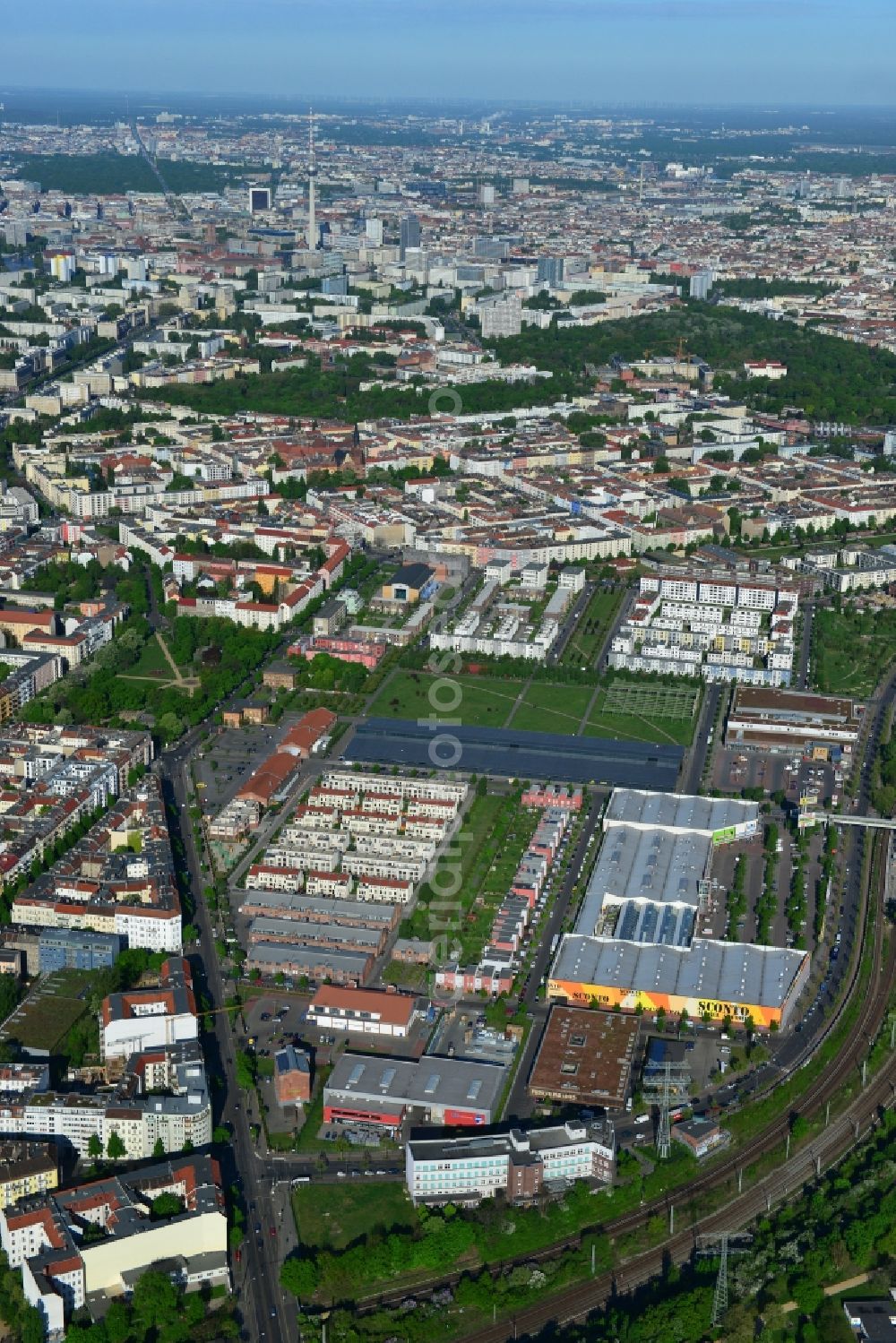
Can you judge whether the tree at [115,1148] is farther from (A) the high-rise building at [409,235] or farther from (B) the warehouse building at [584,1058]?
(A) the high-rise building at [409,235]

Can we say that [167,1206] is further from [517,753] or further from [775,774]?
[775,774]

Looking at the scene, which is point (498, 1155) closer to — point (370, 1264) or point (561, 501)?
point (370, 1264)

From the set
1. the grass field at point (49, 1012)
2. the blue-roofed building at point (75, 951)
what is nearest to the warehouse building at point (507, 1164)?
the grass field at point (49, 1012)

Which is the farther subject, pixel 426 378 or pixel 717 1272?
pixel 426 378

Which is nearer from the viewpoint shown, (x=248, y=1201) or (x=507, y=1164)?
(x=248, y=1201)

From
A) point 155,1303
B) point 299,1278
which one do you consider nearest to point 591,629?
point 299,1278

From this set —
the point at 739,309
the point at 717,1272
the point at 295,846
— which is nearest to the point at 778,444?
the point at 739,309
